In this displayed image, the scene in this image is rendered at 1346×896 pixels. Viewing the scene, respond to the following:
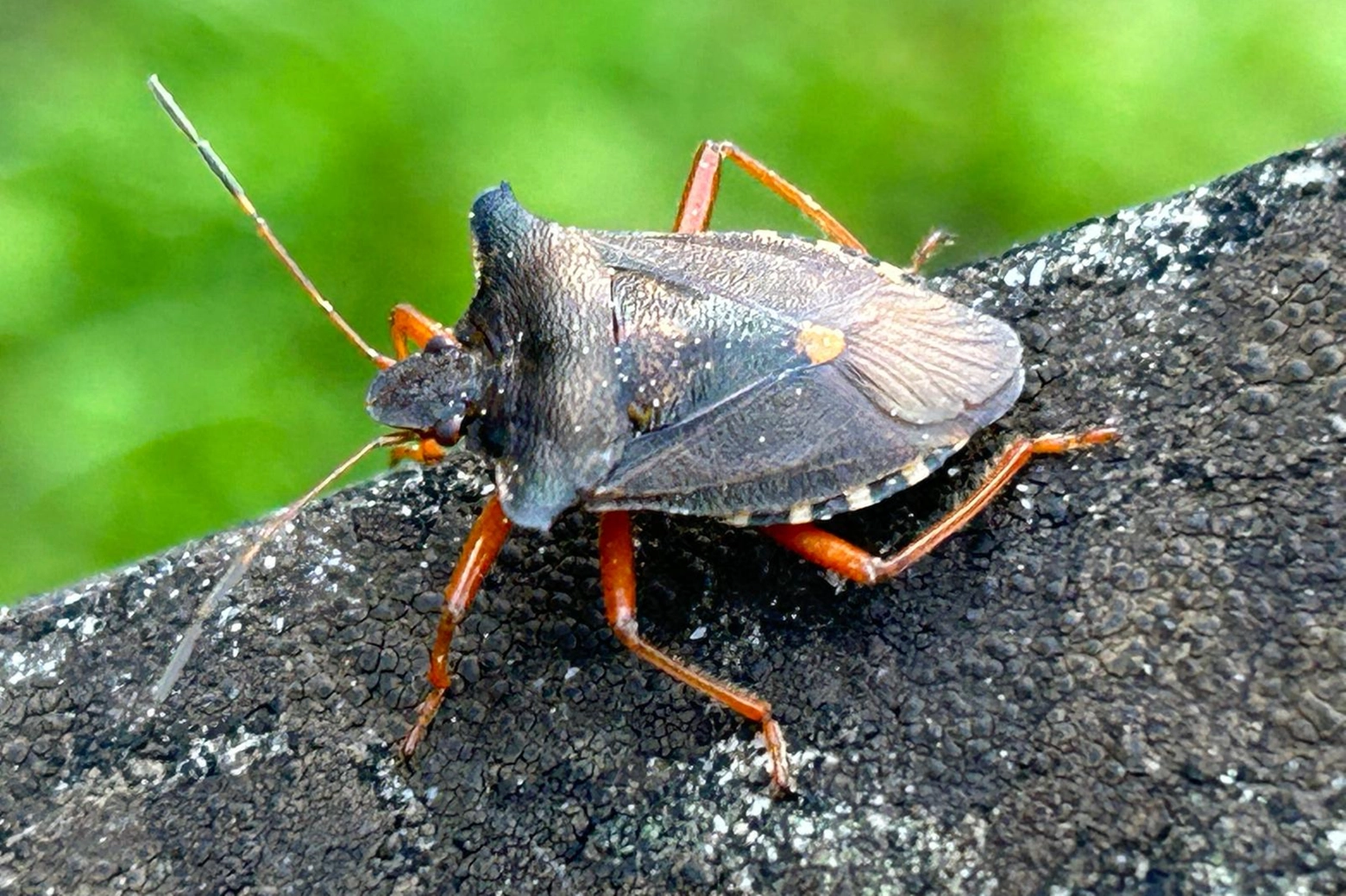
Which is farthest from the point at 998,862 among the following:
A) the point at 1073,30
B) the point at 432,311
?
the point at 1073,30

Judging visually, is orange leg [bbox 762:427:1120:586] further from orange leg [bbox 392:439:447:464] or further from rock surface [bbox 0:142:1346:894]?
orange leg [bbox 392:439:447:464]

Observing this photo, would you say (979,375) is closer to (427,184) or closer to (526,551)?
(526,551)

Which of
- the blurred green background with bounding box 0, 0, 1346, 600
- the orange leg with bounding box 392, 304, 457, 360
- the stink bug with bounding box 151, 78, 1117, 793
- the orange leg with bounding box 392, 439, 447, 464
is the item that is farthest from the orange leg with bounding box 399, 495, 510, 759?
the blurred green background with bounding box 0, 0, 1346, 600

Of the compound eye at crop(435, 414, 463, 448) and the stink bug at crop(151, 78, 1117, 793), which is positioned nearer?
the stink bug at crop(151, 78, 1117, 793)

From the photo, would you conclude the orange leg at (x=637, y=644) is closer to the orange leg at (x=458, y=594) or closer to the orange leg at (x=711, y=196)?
the orange leg at (x=458, y=594)

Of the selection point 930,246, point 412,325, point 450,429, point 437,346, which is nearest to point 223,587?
point 450,429

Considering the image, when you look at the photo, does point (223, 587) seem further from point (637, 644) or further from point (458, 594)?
point (637, 644)

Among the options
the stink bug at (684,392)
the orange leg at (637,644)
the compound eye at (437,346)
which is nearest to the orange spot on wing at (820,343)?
the stink bug at (684,392)
